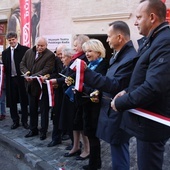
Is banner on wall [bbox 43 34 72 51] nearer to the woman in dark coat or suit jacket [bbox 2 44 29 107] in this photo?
suit jacket [bbox 2 44 29 107]

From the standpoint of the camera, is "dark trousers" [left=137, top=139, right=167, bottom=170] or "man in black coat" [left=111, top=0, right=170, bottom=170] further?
"dark trousers" [left=137, top=139, right=167, bottom=170]

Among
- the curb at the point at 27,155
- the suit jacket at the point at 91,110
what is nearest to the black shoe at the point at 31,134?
the curb at the point at 27,155

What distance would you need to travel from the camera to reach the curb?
3.90 meters

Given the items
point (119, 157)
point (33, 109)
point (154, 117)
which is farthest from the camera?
point (33, 109)

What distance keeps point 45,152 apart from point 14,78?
196 cm

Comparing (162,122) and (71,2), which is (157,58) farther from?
(71,2)

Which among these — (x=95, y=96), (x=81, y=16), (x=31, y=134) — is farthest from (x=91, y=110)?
(x=81, y=16)

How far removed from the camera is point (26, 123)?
5.75 m

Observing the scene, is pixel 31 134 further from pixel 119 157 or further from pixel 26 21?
pixel 26 21

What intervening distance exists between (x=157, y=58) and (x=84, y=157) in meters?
2.47

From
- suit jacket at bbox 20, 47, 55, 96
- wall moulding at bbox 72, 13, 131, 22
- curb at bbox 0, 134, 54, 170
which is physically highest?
wall moulding at bbox 72, 13, 131, 22

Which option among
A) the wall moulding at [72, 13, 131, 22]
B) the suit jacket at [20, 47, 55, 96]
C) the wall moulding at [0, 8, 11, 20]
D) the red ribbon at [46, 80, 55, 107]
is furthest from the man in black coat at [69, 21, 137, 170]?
the wall moulding at [0, 8, 11, 20]

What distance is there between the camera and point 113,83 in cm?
254

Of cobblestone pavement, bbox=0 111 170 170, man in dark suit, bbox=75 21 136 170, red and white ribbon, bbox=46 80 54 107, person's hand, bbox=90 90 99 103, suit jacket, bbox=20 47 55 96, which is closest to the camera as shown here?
man in dark suit, bbox=75 21 136 170
